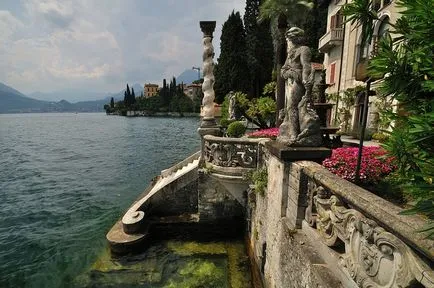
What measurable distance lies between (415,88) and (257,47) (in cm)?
4305

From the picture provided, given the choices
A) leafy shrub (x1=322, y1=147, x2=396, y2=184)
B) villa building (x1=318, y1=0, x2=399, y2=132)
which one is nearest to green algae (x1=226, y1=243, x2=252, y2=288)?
leafy shrub (x1=322, y1=147, x2=396, y2=184)

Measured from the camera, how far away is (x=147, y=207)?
9891mm

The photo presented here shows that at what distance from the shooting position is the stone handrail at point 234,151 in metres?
8.09

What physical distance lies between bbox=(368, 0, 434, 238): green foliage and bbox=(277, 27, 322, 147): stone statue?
2200mm

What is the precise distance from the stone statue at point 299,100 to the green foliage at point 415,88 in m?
2.20

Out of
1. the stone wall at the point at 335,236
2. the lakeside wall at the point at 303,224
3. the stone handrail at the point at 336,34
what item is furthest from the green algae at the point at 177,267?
the stone handrail at the point at 336,34

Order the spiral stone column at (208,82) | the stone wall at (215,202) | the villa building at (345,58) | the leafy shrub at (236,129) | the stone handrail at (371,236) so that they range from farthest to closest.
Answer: the villa building at (345,58)
the leafy shrub at (236,129)
the spiral stone column at (208,82)
the stone wall at (215,202)
the stone handrail at (371,236)

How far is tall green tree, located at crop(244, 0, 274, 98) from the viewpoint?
1655 inches

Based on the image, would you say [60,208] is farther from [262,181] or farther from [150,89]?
[150,89]

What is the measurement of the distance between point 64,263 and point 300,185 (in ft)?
27.4

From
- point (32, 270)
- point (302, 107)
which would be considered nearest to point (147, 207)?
point (32, 270)

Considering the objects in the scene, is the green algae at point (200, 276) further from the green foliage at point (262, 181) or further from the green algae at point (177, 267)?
the green foliage at point (262, 181)

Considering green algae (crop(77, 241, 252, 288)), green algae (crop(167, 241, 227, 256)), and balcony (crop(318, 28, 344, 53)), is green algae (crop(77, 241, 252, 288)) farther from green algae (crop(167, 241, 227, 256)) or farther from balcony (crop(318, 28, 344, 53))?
balcony (crop(318, 28, 344, 53))

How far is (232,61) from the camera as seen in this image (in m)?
43.0
